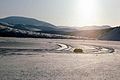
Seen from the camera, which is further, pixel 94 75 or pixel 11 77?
pixel 94 75

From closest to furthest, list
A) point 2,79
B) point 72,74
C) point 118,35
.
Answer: point 2,79, point 72,74, point 118,35

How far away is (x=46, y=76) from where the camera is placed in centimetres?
907

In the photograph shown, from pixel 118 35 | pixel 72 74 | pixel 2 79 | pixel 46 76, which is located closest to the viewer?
pixel 2 79

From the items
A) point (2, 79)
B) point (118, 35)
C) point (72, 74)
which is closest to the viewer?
point (2, 79)

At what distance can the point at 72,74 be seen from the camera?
9688 millimetres

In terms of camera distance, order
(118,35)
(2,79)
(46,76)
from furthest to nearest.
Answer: (118,35) → (46,76) → (2,79)

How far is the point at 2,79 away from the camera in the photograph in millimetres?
8273

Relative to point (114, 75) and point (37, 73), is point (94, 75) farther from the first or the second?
point (37, 73)

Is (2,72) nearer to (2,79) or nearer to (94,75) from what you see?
(2,79)

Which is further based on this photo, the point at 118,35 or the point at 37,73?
the point at 118,35

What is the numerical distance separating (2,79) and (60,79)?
1756 mm

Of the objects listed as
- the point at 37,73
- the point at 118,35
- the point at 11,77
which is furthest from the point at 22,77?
the point at 118,35

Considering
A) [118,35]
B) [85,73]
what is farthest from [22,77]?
[118,35]

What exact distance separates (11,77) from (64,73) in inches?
80.3
